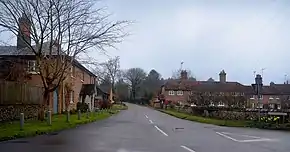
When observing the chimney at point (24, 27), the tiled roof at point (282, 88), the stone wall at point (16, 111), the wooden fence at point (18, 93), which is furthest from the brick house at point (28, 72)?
the tiled roof at point (282, 88)

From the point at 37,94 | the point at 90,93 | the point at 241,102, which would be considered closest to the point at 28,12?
the point at 37,94

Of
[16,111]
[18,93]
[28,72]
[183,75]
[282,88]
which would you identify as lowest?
[16,111]

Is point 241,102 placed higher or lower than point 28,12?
lower

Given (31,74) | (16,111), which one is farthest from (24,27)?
(31,74)

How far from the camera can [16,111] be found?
28844mm

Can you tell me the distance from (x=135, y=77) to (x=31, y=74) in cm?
10085

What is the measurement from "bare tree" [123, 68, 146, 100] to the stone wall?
10642cm

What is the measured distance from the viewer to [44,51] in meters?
30.7

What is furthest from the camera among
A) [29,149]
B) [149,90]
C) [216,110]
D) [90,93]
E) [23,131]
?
[149,90]

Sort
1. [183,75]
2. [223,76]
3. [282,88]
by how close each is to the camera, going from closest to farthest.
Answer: [223,76]
[183,75]
[282,88]

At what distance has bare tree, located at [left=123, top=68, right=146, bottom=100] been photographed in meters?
140

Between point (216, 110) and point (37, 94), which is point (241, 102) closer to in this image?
point (216, 110)

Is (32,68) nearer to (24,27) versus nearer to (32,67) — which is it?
(32,67)

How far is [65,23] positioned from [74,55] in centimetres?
256
